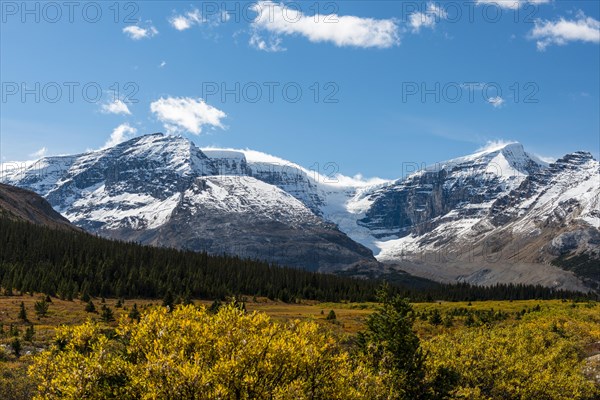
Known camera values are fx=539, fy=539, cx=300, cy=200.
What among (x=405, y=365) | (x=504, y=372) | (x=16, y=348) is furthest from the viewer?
(x=16, y=348)

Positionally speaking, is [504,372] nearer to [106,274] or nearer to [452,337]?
[452,337]

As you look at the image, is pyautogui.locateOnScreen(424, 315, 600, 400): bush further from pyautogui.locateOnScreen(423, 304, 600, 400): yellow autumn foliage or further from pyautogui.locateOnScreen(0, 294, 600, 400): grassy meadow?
pyautogui.locateOnScreen(0, 294, 600, 400): grassy meadow

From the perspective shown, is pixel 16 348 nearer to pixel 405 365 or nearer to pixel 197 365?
pixel 405 365

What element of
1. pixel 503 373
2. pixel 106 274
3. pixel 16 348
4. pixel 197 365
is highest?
pixel 106 274

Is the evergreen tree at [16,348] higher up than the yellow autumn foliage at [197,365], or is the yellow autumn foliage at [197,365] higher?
the yellow autumn foliage at [197,365]

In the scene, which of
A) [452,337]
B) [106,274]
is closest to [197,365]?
[452,337]

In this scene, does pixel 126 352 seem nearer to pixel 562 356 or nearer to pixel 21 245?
pixel 562 356

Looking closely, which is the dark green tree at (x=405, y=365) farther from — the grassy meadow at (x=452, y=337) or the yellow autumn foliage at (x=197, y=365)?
the yellow autumn foliage at (x=197, y=365)

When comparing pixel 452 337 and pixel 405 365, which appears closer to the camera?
pixel 405 365

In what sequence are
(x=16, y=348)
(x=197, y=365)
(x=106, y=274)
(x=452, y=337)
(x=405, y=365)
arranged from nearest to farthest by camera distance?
(x=197, y=365) < (x=405, y=365) < (x=16, y=348) < (x=452, y=337) < (x=106, y=274)

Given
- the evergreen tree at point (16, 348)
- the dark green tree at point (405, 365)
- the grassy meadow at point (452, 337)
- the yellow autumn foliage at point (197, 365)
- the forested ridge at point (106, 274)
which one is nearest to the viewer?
the yellow autumn foliage at point (197, 365)

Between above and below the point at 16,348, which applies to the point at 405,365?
above

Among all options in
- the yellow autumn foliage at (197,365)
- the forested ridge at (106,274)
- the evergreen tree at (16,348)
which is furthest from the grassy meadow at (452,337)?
the forested ridge at (106,274)
